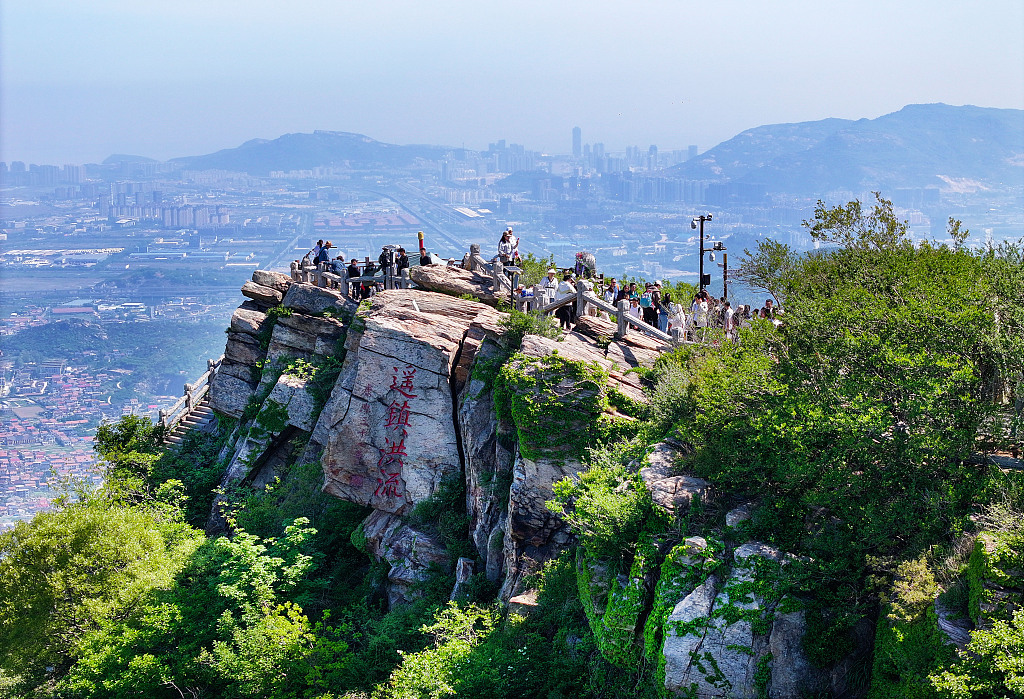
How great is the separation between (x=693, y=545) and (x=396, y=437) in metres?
11.5

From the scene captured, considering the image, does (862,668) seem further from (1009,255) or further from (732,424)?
(1009,255)

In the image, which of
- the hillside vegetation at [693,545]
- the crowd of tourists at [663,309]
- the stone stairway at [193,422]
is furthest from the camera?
the stone stairway at [193,422]

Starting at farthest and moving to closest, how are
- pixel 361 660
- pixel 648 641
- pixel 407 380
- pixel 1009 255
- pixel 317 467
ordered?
pixel 317 467
pixel 407 380
pixel 361 660
pixel 1009 255
pixel 648 641

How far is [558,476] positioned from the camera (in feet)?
59.5

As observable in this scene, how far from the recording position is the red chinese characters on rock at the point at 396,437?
22.7 metres

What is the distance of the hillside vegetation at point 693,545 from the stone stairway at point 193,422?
28.9 feet

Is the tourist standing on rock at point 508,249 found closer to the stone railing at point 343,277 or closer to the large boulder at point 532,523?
the stone railing at point 343,277

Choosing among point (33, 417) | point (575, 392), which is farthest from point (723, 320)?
point (33, 417)

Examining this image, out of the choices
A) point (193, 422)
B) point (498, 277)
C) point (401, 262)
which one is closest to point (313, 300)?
point (401, 262)

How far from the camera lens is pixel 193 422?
3372cm

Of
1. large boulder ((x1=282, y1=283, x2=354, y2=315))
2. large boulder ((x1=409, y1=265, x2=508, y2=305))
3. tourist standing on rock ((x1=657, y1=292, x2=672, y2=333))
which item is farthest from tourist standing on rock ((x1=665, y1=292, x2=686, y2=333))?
large boulder ((x1=282, y1=283, x2=354, y2=315))

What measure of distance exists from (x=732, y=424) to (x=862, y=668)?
434 centimetres

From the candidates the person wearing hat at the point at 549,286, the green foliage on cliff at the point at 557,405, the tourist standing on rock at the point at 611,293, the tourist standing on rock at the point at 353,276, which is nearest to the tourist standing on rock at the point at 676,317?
the tourist standing on rock at the point at 611,293

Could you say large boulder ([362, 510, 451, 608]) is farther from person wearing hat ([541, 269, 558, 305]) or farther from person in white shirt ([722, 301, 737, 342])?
person in white shirt ([722, 301, 737, 342])
